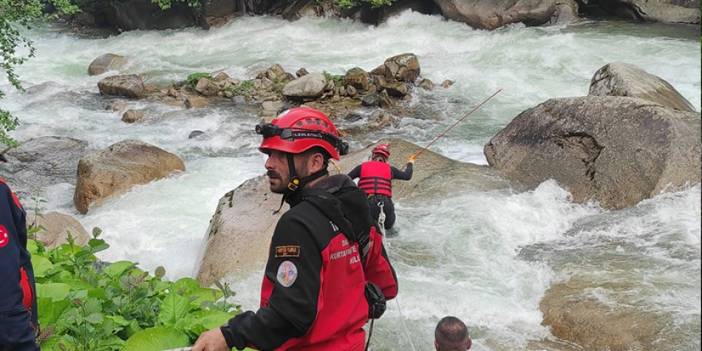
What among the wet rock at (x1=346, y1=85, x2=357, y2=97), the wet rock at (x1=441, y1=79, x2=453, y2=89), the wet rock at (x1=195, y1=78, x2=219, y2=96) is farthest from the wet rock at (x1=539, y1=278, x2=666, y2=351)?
the wet rock at (x1=195, y1=78, x2=219, y2=96)

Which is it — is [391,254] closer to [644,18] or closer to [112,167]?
[112,167]

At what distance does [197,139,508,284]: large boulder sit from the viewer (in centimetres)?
673

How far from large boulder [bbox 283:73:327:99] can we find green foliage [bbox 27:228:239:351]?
1062 centimetres

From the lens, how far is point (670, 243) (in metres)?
6.61

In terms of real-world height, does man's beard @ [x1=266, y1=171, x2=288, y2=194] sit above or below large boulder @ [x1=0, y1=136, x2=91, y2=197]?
above

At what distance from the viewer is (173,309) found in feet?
11.1

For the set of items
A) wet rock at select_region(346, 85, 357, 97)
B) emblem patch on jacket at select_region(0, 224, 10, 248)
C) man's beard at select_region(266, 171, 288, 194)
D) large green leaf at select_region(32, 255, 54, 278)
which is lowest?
wet rock at select_region(346, 85, 357, 97)

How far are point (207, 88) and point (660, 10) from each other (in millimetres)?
12350

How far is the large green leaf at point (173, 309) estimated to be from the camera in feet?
10.9

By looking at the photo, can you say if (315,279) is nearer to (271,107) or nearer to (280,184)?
(280,184)

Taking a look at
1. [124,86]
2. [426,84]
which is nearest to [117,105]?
[124,86]

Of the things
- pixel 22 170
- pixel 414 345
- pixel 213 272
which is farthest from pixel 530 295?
pixel 22 170

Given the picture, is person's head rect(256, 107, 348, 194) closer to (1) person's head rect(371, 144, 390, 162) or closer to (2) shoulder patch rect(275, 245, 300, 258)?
(2) shoulder patch rect(275, 245, 300, 258)

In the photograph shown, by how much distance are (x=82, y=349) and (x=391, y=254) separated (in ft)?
14.8
